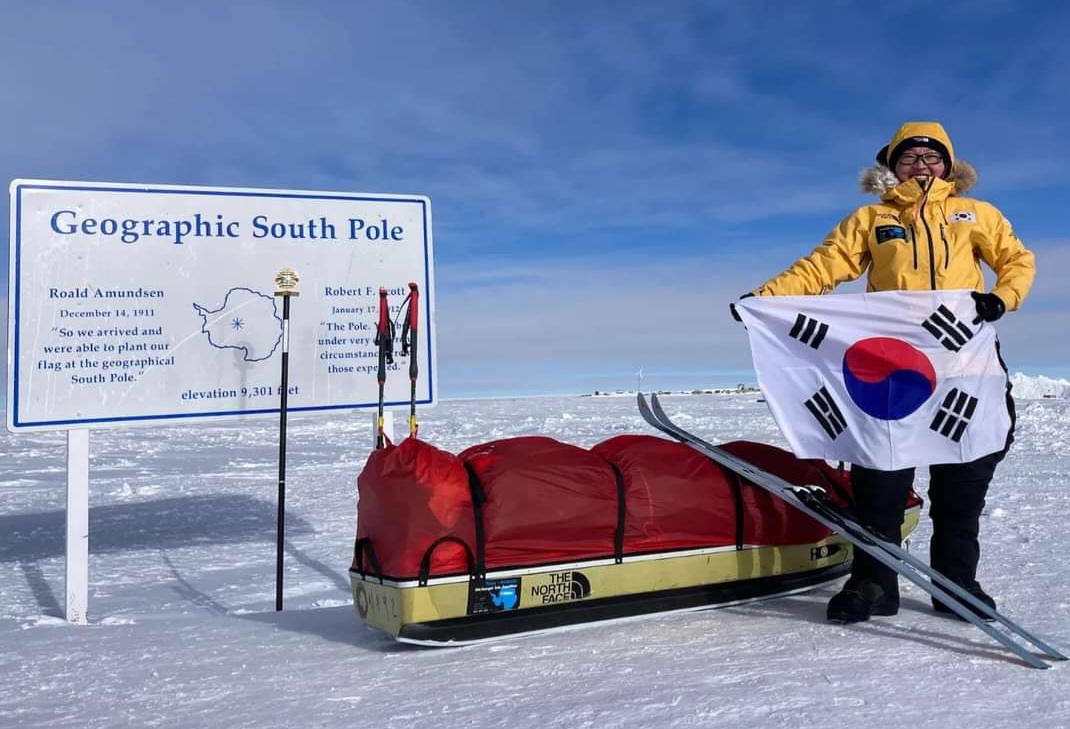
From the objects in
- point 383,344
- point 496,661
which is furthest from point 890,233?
point 383,344

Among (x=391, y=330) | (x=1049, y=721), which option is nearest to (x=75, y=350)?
(x=391, y=330)

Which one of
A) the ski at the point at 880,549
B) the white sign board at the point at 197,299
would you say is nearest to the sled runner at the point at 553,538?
the ski at the point at 880,549

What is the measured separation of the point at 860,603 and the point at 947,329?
3.50 ft

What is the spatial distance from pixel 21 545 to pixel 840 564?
20.1 ft

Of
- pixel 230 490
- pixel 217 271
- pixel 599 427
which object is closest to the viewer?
pixel 217 271

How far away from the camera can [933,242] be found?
3.35 m

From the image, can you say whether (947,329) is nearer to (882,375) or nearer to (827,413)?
(882,375)

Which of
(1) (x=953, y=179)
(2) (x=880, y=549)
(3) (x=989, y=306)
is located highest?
(1) (x=953, y=179)

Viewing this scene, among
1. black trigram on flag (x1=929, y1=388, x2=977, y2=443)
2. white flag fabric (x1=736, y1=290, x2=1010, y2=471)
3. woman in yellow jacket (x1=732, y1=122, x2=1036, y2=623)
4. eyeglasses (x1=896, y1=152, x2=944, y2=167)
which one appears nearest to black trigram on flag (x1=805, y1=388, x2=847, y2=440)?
white flag fabric (x1=736, y1=290, x2=1010, y2=471)

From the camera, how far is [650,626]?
3.23 meters

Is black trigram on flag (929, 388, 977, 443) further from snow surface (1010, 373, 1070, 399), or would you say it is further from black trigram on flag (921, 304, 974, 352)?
snow surface (1010, 373, 1070, 399)

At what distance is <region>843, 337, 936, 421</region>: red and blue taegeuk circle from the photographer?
3.31m

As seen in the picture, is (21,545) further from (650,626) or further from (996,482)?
(996,482)

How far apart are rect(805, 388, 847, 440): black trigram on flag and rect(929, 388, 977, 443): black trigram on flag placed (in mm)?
327
